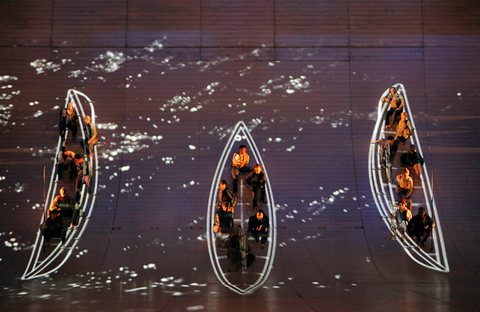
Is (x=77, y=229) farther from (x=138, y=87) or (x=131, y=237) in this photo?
(x=138, y=87)

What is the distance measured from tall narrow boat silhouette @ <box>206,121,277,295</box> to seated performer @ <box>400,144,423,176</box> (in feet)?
10.6

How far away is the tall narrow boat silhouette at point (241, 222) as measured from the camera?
8195 millimetres

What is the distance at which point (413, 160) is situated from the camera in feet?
34.0

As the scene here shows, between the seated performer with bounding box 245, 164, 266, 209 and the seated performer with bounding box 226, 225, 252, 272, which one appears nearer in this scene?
the seated performer with bounding box 226, 225, 252, 272

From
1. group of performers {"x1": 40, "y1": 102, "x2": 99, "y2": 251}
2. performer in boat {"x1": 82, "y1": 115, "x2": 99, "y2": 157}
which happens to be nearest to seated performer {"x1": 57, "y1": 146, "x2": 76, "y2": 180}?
group of performers {"x1": 40, "y1": 102, "x2": 99, "y2": 251}

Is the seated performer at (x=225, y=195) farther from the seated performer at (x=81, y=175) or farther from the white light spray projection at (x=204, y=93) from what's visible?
the seated performer at (x=81, y=175)

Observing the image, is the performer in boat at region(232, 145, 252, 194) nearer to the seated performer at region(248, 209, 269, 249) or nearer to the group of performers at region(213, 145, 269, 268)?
the group of performers at region(213, 145, 269, 268)

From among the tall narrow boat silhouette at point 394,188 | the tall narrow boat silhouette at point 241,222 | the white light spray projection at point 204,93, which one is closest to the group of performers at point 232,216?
the tall narrow boat silhouette at point 241,222

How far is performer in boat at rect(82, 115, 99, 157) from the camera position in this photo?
10516 mm

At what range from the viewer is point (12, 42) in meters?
11.2

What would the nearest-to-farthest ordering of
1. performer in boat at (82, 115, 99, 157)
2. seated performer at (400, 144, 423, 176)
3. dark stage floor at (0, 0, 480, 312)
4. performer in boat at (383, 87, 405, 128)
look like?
dark stage floor at (0, 0, 480, 312)
seated performer at (400, 144, 423, 176)
performer in boat at (82, 115, 99, 157)
performer in boat at (383, 87, 405, 128)

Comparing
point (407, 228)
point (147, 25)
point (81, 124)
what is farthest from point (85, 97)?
point (407, 228)

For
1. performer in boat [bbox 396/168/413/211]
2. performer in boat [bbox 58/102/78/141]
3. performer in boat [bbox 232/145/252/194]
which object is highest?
performer in boat [bbox 58/102/78/141]

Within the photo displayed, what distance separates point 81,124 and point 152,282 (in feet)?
15.5
